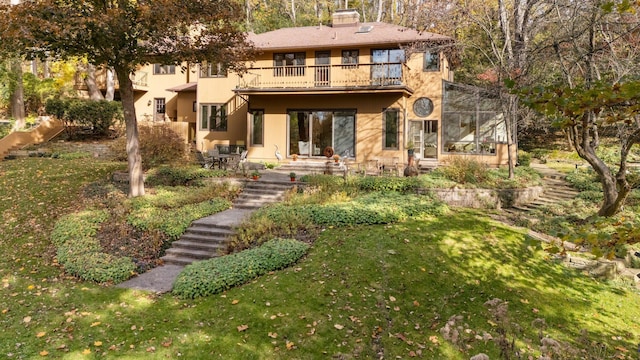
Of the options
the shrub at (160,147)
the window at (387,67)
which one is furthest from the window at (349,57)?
the shrub at (160,147)

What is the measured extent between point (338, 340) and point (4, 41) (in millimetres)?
10872

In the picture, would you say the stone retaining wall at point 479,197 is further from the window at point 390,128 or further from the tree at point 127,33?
the tree at point 127,33

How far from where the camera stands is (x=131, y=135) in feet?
41.3

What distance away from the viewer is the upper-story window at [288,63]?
70.4ft

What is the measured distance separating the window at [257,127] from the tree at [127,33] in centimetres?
884

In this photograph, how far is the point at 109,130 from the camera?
25.6 m

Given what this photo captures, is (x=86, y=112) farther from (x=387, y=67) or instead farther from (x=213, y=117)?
(x=387, y=67)

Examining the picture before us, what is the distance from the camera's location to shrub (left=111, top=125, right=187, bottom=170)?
16.8m

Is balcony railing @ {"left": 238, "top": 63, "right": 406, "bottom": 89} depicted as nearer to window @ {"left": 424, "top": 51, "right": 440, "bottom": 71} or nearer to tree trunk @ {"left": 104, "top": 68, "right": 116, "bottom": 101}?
window @ {"left": 424, "top": 51, "right": 440, "bottom": 71}

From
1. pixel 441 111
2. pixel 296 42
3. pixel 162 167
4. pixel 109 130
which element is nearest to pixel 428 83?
pixel 441 111

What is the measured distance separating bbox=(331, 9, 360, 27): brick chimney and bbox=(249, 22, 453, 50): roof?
0.21 meters

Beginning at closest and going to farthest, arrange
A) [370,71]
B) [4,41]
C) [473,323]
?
1. [473,323]
2. [4,41]
3. [370,71]

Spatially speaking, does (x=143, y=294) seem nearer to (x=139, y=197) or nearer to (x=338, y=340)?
(x=338, y=340)

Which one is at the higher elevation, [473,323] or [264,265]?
[264,265]
